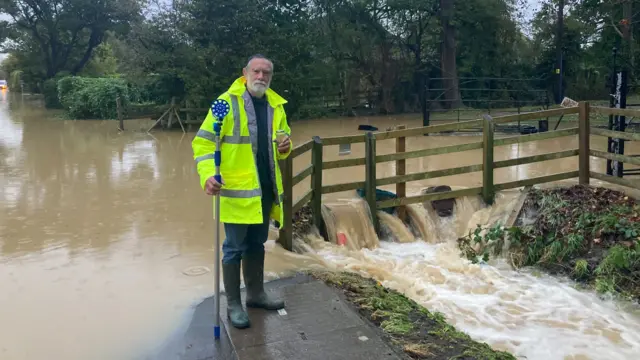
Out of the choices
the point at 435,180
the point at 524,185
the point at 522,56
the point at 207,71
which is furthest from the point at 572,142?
the point at 522,56

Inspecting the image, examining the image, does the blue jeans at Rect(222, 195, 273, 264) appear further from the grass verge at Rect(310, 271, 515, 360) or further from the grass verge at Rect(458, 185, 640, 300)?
the grass verge at Rect(458, 185, 640, 300)

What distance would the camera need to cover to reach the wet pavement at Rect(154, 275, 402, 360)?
3818 millimetres

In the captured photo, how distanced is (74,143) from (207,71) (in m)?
5.26

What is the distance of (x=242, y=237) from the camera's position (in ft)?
13.7

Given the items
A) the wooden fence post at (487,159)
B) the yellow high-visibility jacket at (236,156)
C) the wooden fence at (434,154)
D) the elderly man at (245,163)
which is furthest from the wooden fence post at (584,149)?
the yellow high-visibility jacket at (236,156)

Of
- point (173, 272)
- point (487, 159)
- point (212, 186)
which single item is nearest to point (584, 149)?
point (487, 159)

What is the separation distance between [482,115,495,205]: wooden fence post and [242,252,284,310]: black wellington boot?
4.56 metres

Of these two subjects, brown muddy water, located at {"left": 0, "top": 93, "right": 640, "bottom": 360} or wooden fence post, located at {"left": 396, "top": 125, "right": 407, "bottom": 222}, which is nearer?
brown muddy water, located at {"left": 0, "top": 93, "right": 640, "bottom": 360}

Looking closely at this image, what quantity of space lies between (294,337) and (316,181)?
12.0ft

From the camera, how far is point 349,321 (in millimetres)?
4285

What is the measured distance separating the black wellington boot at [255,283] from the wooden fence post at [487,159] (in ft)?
15.0

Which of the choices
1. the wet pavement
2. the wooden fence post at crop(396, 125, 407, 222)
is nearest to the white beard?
the wet pavement

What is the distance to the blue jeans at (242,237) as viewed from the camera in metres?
4.16

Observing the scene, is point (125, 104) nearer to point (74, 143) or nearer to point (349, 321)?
point (74, 143)
